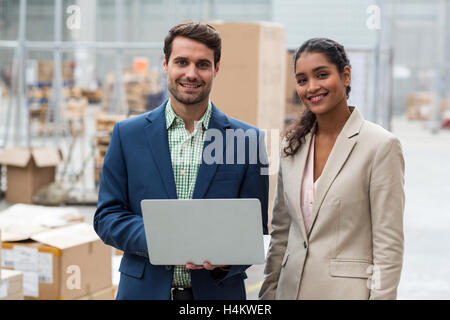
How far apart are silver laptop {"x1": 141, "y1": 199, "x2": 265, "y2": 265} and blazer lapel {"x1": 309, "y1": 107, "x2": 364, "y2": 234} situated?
255 mm

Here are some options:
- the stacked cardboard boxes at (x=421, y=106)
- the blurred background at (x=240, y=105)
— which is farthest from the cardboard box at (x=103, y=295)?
the stacked cardboard boxes at (x=421, y=106)

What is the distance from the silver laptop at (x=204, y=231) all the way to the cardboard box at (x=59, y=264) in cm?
216

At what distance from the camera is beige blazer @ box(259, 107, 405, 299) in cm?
175

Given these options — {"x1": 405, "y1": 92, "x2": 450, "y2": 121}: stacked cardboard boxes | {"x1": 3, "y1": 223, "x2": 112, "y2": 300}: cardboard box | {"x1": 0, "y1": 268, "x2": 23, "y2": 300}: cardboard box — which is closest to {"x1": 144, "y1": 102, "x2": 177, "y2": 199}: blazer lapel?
{"x1": 0, "y1": 268, "x2": 23, "y2": 300}: cardboard box

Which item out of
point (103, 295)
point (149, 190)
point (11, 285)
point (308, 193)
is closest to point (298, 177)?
point (308, 193)

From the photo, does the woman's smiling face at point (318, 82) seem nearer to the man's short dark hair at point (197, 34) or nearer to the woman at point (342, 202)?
the woman at point (342, 202)

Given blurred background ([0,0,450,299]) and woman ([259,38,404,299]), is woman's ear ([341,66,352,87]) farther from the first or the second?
blurred background ([0,0,450,299])

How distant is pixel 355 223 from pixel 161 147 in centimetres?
59

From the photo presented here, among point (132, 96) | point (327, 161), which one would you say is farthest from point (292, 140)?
point (132, 96)

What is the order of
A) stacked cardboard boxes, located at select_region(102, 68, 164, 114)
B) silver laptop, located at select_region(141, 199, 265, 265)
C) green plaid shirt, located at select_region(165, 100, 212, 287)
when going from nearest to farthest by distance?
1. silver laptop, located at select_region(141, 199, 265, 265)
2. green plaid shirt, located at select_region(165, 100, 212, 287)
3. stacked cardboard boxes, located at select_region(102, 68, 164, 114)

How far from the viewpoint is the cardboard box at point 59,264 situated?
11.9ft

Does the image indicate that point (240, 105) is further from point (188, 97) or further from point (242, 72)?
point (188, 97)

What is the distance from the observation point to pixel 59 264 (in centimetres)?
364
